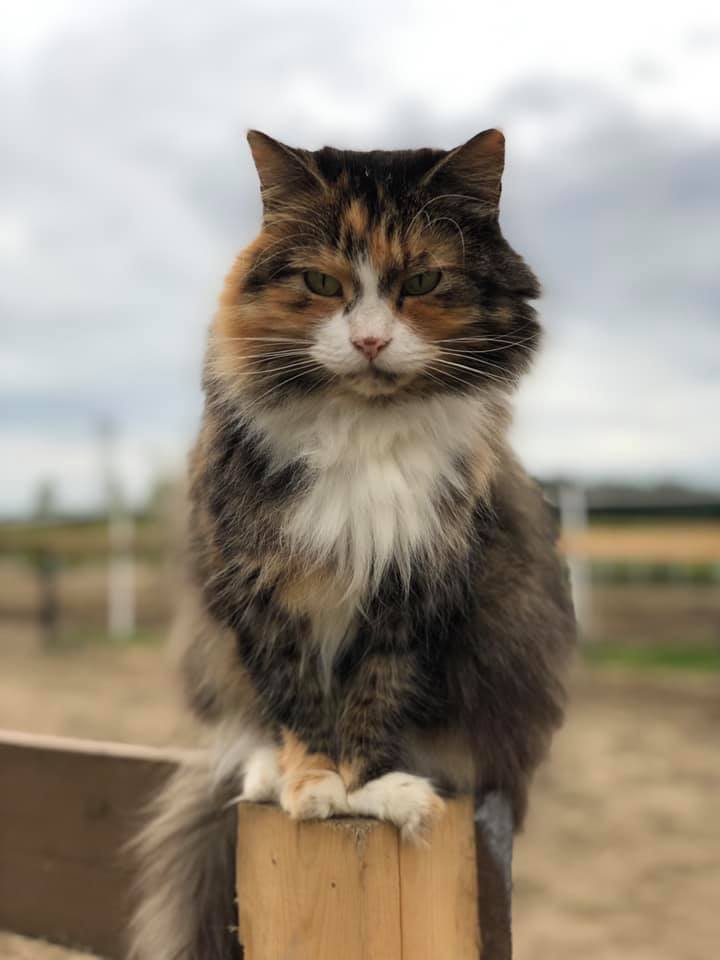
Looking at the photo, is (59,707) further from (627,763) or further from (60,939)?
(60,939)

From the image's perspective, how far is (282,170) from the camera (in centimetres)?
128

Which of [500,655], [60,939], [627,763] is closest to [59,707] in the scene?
[627,763]

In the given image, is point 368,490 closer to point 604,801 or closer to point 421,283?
point 421,283

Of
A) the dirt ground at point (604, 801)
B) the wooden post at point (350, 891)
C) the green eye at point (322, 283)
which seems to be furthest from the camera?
the dirt ground at point (604, 801)

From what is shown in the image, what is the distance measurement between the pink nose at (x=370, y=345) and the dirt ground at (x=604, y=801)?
2.57 feet

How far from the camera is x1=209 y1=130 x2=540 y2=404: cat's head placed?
118cm

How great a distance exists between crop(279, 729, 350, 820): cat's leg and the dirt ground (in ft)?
1.19

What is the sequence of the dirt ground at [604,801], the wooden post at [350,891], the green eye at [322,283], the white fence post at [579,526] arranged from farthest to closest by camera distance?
the white fence post at [579,526]
the dirt ground at [604,801]
the green eye at [322,283]
the wooden post at [350,891]

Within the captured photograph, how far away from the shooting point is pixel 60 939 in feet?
5.06

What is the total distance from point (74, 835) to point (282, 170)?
3.46 feet

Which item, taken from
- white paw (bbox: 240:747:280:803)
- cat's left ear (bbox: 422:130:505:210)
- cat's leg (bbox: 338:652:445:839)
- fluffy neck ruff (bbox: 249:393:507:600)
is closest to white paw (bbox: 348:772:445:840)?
cat's leg (bbox: 338:652:445:839)

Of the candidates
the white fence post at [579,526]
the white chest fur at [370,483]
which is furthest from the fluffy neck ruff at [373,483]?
the white fence post at [579,526]

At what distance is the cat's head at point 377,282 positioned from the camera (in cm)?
118

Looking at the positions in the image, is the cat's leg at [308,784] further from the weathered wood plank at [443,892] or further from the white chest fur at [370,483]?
the white chest fur at [370,483]
